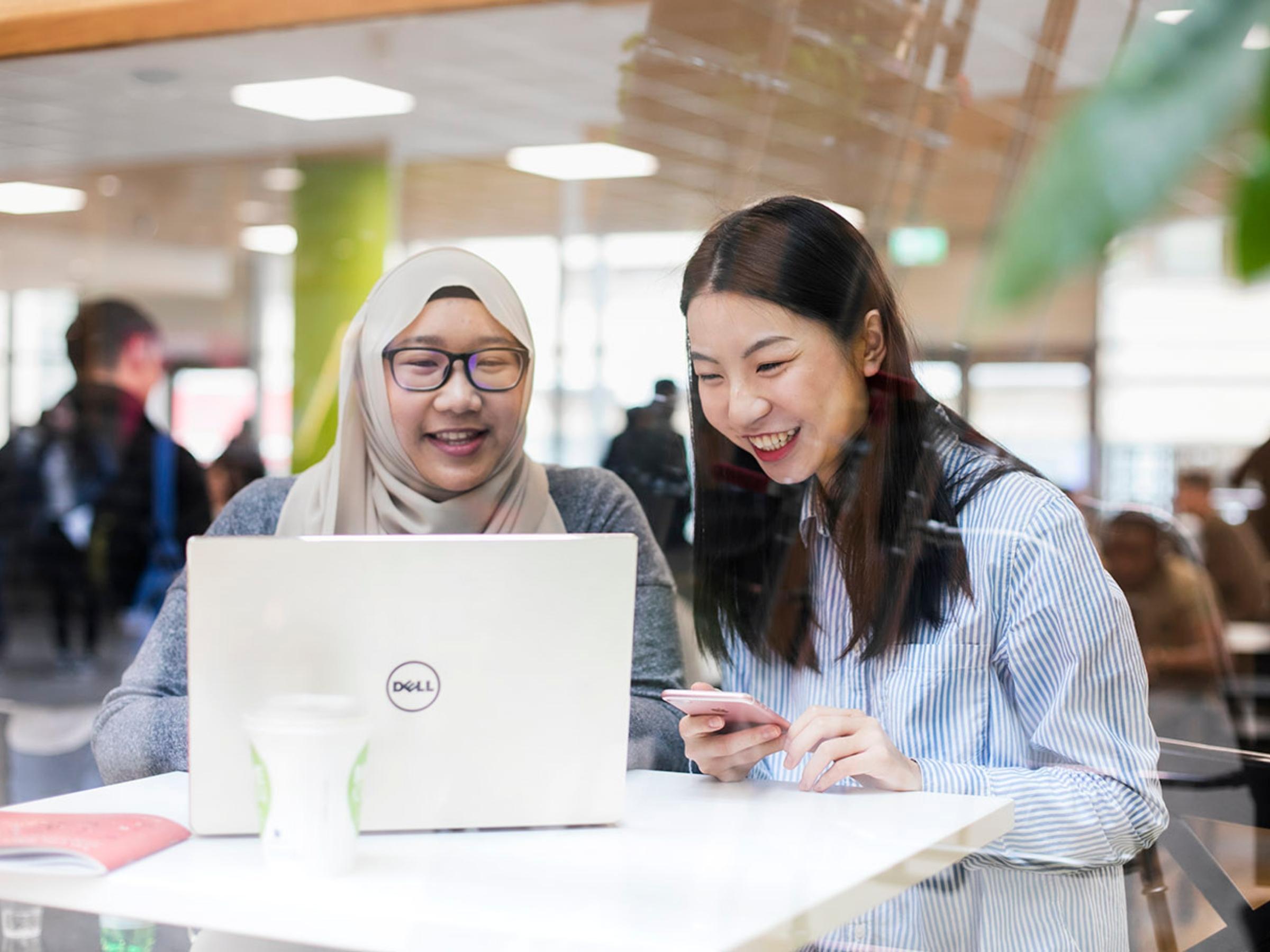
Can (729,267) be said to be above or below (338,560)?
above

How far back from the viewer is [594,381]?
214 cm

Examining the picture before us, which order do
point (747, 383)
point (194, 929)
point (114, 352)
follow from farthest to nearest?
point (114, 352)
point (747, 383)
point (194, 929)

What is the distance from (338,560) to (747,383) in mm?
648

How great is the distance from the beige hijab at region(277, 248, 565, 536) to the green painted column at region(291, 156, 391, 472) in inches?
28.4

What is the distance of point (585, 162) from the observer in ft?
8.66

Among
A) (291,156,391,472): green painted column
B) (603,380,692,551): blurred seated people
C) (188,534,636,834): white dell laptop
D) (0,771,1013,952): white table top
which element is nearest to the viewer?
(0,771,1013,952): white table top

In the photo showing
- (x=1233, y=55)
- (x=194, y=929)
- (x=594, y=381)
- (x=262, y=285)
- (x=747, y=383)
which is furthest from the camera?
(x=262, y=285)

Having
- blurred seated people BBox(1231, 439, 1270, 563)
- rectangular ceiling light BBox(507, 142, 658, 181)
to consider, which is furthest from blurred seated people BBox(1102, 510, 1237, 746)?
rectangular ceiling light BBox(507, 142, 658, 181)

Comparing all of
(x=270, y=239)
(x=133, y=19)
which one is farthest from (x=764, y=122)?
(x=270, y=239)

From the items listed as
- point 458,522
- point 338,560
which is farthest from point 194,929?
point 458,522

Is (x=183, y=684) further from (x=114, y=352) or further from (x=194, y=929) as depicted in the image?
(x=114, y=352)

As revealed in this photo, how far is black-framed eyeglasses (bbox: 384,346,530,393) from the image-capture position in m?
1.73

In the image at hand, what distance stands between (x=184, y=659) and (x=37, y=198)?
1.89 meters

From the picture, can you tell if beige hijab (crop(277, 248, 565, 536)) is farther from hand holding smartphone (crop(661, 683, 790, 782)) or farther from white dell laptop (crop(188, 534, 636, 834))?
white dell laptop (crop(188, 534, 636, 834))
